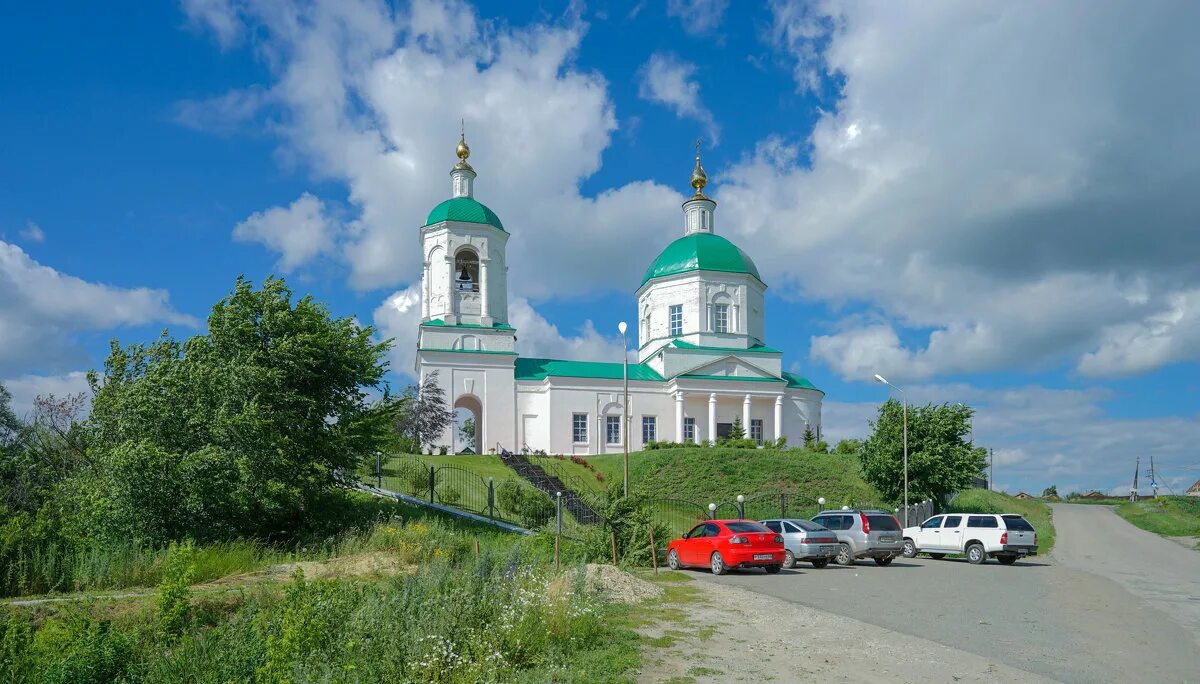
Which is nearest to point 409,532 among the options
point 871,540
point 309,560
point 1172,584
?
point 309,560

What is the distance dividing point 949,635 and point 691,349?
3889 centimetres

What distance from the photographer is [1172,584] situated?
61.7 feet

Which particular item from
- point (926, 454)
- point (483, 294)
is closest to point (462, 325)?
point (483, 294)

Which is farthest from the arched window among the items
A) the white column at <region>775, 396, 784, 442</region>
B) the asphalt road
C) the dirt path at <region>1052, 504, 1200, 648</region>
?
the dirt path at <region>1052, 504, 1200, 648</region>

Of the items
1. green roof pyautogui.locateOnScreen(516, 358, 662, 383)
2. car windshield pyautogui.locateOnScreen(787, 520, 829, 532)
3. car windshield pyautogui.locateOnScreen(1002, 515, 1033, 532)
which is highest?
green roof pyautogui.locateOnScreen(516, 358, 662, 383)

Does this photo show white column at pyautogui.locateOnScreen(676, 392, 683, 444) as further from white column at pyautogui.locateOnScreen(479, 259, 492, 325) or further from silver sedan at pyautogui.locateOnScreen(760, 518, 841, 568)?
silver sedan at pyautogui.locateOnScreen(760, 518, 841, 568)

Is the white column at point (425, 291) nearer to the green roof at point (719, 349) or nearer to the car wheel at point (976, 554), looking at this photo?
the green roof at point (719, 349)

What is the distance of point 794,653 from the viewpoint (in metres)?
10.2

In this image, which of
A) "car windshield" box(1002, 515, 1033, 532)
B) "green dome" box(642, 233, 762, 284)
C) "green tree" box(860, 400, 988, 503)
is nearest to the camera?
"car windshield" box(1002, 515, 1033, 532)

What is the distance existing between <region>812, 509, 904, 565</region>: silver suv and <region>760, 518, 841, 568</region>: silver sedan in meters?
0.56

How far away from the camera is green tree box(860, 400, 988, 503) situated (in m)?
34.5

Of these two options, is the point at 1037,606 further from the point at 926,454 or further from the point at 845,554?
the point at 926,454

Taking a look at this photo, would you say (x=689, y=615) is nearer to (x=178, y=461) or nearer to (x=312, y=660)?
(x=312, y=660)

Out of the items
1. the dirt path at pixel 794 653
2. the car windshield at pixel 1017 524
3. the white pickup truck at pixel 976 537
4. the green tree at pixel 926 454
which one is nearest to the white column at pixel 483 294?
the green tree at pixel 926 454
